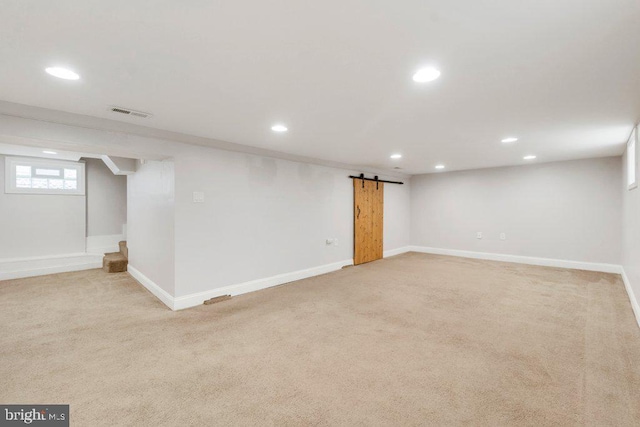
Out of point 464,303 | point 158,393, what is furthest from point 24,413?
point 464,303

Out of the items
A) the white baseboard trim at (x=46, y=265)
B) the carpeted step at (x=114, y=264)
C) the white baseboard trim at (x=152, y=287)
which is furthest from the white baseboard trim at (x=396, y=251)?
the white baseboard trim at (x=46, y=265)

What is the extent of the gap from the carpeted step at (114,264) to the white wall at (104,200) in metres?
0.97

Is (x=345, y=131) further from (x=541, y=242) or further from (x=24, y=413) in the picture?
(x=541, y=242)

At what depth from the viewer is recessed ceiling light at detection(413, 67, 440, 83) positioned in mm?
1818

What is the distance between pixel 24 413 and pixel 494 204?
7725 mm

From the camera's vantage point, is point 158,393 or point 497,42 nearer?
point 497,42

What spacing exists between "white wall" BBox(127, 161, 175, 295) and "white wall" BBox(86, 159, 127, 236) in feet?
4.87

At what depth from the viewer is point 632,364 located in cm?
222

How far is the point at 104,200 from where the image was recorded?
6.11 m

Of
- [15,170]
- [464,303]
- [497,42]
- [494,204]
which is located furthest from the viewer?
[494,204]

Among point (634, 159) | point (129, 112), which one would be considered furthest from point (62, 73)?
point (634, 159)

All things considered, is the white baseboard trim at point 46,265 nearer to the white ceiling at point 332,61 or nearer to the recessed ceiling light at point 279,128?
the white ceiling at point 332,61

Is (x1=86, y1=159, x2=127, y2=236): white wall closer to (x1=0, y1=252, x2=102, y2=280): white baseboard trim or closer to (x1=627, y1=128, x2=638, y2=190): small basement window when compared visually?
(x1=0, y1=252, x2=102, y2=280): white baseboard trim

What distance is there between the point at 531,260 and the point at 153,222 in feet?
24.0
